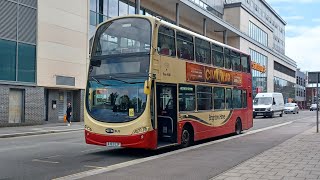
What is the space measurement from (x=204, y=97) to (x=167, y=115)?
2791 mm

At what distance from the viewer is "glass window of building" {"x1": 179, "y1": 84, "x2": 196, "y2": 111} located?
14.5 meters

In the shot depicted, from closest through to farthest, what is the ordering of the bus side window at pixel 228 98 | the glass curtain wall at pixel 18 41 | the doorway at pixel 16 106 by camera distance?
the bus side window at pixel 228 98
the glass curtain wall at pixel 18 41
the doorway at pixel 16 106

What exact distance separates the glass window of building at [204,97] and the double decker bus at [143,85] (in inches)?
1.5

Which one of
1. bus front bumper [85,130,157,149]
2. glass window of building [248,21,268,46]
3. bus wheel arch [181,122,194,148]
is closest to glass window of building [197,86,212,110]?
bus wheel arch [181,122,194,148]

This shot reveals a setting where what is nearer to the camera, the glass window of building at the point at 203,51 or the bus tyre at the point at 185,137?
the bus tyre at the point at 185,137

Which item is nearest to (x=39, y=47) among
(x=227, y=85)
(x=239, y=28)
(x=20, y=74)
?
(x=20, y=74)

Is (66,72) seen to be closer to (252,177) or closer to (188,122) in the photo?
(188,122)

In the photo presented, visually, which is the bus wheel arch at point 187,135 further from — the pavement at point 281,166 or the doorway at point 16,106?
the doorway at point 16,106

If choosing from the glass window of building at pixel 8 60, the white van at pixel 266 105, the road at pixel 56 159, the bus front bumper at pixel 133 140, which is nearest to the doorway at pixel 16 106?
the glass window of building at pixel 8 60

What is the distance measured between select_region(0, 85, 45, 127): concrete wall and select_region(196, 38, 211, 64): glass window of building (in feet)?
47.8

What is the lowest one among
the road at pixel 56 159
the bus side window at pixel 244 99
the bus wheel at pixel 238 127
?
the road at pixel 56 159

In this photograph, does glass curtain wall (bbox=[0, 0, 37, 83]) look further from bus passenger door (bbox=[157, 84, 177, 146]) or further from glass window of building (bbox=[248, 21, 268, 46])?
glass window of building (bbox=[248, 21, 268, 46])

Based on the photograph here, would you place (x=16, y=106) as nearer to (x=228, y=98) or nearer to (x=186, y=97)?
(x=228, y=98)

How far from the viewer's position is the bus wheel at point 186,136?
14719 millimetres
